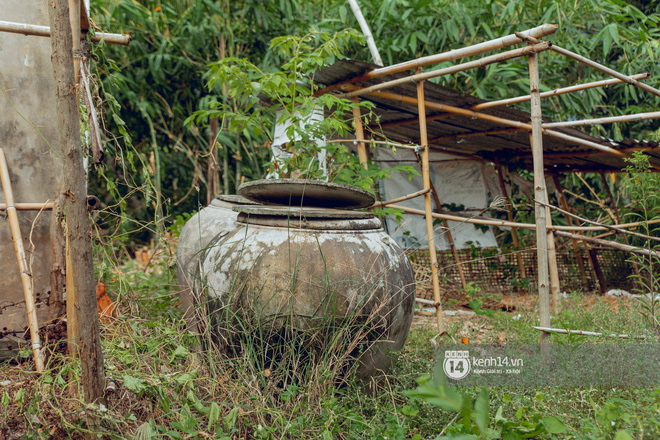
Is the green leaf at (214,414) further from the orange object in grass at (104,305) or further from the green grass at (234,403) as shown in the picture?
the orange object in grass at (104,305)

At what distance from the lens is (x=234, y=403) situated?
2.30m

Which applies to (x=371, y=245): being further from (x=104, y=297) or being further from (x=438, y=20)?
(x=438, y=20)

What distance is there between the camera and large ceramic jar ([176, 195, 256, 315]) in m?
3.30

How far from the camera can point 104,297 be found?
3176 mm

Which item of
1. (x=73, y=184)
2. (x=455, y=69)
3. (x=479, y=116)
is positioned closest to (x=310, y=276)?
(x=73, y=184)

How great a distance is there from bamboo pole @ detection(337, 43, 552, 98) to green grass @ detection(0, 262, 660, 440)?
2.09 metres

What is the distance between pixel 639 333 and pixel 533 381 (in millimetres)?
1007

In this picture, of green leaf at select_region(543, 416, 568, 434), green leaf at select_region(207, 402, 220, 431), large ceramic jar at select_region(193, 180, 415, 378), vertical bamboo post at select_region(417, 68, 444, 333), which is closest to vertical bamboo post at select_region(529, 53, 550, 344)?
vertical bamboo post at select_region(417, 68, 444, 333)

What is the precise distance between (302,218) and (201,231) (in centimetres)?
115

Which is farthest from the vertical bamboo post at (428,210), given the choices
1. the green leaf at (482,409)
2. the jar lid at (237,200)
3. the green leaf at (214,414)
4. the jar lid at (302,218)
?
the green leaf at (482,409)

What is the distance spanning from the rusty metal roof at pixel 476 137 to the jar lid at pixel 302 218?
1522 mm

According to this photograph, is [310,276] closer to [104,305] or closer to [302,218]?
[302,218]

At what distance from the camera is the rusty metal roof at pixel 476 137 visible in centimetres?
435

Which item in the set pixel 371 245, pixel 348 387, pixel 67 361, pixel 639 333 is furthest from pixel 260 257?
pixel 639 333
